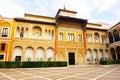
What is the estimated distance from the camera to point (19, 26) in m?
21.7

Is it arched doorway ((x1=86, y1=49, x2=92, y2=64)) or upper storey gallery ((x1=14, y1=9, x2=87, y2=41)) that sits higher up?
upper storey gallery ((x1=14, y1=9, x2=87, y2=41))

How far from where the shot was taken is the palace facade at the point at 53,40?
2064 cm

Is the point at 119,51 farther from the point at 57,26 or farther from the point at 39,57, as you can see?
the point at 39,57

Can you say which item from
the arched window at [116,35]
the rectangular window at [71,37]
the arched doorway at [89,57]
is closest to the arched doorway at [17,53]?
the rectangular window at [71,37]

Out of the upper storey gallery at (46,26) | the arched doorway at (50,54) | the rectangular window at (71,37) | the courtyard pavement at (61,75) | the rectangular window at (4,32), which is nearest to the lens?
the courtyard pavement at (61,75)

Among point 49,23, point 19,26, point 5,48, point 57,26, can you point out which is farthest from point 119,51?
point 5,48

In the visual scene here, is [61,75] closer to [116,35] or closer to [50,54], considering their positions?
[50,54]

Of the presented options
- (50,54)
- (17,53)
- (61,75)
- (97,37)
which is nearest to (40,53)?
(50,54)

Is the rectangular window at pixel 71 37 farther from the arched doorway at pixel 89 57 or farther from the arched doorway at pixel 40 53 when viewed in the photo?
the arched doorway at pixel 40 53

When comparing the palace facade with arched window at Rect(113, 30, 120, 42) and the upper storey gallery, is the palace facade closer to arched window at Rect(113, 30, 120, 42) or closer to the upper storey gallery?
the upper storey gallery

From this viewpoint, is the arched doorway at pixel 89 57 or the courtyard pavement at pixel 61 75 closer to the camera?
the courtyard pavement at pixel 61 75

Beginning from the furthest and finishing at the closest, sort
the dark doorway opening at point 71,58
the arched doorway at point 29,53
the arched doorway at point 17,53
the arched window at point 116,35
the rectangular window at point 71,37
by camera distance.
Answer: the arched window at point 116,35, the rectangular window at point 71,37, the dark doorway opening at point 71,58, the arched doorway at point 29,53, the arched doorway at point 17,53

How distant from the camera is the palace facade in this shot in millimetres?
20641

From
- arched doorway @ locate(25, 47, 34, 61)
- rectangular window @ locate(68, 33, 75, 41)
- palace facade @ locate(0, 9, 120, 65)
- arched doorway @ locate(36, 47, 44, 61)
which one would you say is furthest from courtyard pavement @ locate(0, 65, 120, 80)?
rectangular window @ locate(68, 33, 75, 41)
